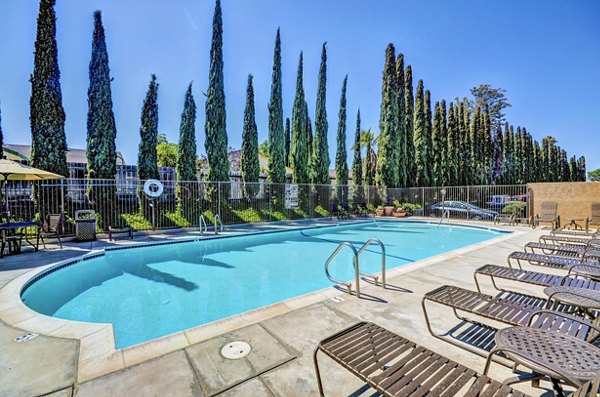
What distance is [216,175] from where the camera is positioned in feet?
47.6

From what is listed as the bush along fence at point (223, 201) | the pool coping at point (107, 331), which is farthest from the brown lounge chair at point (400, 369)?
the bush along fence at point (223, 201)

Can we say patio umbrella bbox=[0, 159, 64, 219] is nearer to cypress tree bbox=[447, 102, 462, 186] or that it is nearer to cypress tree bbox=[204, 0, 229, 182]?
cypress tree bbox=[204, 0, 229, 182]

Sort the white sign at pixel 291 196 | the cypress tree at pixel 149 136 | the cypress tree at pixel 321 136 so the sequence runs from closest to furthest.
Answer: the cypress tree at pixel 149 136 → the white sign at pixel 291 196 → the cypress tree at pixel 321 136

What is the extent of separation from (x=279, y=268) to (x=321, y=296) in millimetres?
3618

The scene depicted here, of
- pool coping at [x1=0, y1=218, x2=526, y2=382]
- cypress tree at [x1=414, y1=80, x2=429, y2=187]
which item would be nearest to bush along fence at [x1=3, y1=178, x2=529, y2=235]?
cypress tree at [x1=414, y1=80, x2=429, y2=187]

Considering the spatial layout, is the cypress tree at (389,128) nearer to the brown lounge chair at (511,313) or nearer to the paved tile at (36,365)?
the brown lounge chair at (511,313)

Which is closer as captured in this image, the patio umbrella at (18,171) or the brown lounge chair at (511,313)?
the brown lounge chair at (511,313)

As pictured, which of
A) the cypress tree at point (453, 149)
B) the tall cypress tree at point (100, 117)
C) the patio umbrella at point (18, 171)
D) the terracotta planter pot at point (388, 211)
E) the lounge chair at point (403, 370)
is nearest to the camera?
the lounge chair at point (403, 370)

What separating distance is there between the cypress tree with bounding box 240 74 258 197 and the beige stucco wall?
45.3 feet

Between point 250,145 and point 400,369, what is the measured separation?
15.8 m

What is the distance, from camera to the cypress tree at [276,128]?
16.9m

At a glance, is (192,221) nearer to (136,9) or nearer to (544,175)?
(136,9)

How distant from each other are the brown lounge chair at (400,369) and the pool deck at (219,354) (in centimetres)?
42

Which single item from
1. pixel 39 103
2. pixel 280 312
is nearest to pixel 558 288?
pixel 280 312
